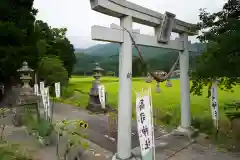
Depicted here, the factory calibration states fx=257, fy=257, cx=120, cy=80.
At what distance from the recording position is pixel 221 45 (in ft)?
18.4

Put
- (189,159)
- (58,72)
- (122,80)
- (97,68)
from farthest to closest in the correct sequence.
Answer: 1. (58,72)
2. (97,68)
3. (189,159)
4. (122,80)

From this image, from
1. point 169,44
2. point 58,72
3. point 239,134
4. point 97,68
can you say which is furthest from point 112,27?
point 58,72

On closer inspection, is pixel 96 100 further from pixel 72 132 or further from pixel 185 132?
pixel 72 132

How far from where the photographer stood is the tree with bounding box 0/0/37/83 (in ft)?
43.6

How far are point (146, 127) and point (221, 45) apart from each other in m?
2.55

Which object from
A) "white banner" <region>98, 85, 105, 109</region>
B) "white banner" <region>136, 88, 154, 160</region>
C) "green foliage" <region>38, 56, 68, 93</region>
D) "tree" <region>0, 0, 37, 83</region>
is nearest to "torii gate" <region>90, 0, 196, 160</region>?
"white banner" <region>136, 88, 154, 160</region>

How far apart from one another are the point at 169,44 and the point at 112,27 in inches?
92.5

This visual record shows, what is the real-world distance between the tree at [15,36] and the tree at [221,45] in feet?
33.2

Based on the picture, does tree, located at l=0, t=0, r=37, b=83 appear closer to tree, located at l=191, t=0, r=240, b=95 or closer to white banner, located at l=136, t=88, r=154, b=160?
tree, located at l=191, t=0, r=240, b=95

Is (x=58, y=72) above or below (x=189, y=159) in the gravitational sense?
above

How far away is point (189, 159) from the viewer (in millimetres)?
6016

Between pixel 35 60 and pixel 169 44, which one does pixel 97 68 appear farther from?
pixel 169 44

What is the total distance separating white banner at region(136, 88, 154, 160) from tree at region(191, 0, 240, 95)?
2.09 meters

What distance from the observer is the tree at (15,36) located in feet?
43.6
